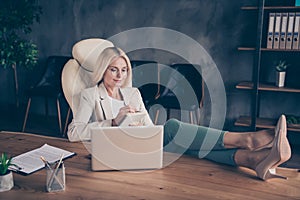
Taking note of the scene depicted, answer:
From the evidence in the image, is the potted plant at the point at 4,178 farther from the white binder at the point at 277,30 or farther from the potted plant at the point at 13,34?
the white binder at the point at 277,30

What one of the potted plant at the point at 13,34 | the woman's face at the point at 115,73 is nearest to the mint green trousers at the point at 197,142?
the woman's face at the point at 115,73

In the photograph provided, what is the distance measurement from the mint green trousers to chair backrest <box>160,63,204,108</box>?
5.91 feet

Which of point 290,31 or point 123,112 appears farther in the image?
point 290,31

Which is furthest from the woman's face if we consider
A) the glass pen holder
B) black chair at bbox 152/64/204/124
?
black chair at bbox 152/64/204/124

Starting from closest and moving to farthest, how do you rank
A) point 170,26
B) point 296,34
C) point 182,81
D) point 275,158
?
point 275,158 < point 296,34 < point 182,81 < point 170,26

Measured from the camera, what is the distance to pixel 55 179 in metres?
1.37

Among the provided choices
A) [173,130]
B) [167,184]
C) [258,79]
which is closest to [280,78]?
[258,79]

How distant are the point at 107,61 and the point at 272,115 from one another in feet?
7.64

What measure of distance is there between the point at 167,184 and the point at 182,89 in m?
2.62

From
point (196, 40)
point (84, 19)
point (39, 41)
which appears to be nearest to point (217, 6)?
point (196, 40)

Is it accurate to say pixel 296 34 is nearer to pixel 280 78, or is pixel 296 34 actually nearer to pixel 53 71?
pixel 280 78

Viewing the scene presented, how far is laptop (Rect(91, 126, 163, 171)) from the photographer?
4.82ft

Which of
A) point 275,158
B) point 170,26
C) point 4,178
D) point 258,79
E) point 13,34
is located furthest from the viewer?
point 170,26

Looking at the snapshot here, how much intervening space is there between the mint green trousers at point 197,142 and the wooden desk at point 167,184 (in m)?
0.06
